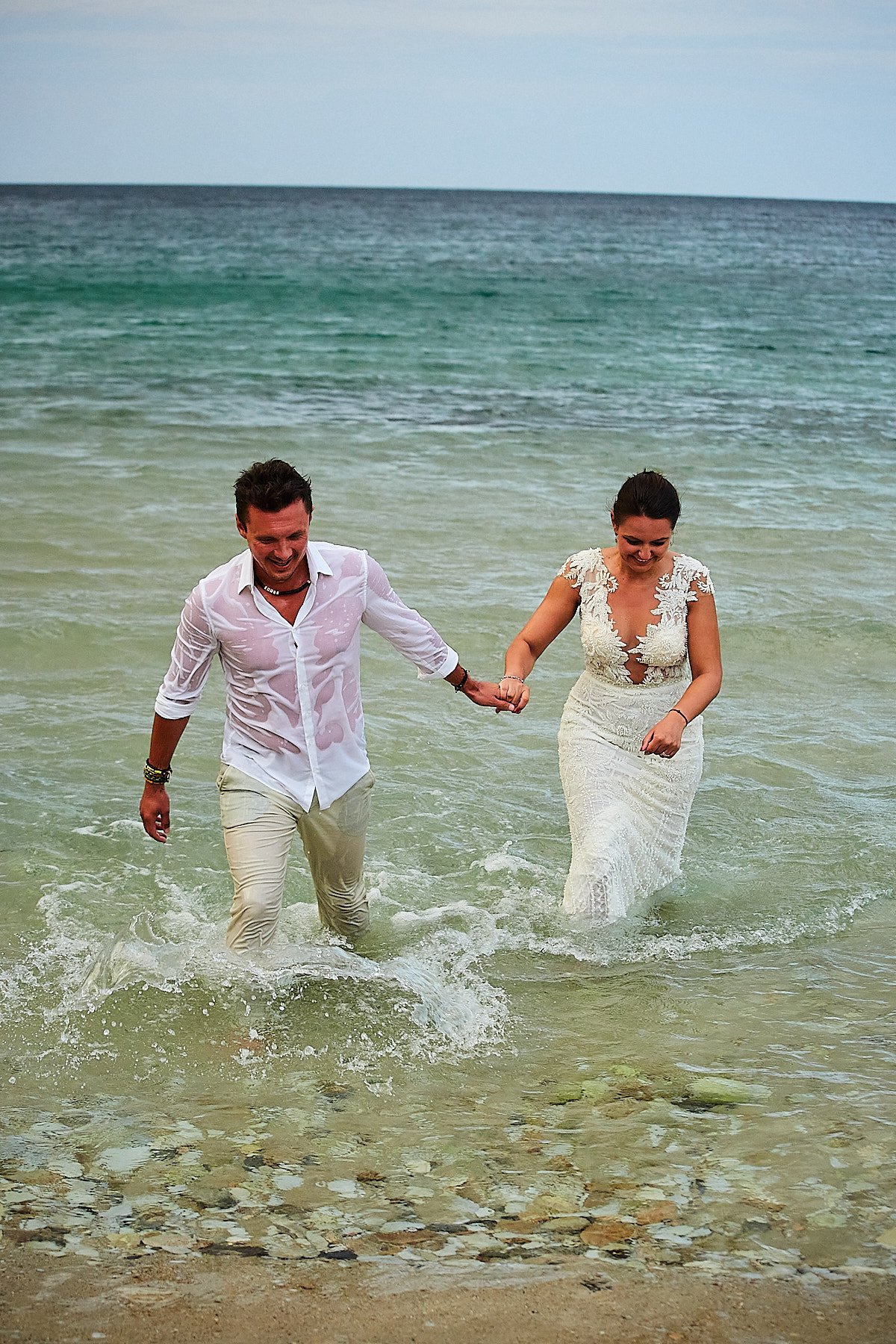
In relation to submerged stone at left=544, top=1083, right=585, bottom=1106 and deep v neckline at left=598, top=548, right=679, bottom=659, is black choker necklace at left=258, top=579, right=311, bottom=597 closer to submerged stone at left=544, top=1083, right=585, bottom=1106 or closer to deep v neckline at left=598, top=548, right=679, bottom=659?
deep v neckline at left=598, top=548, right=679, bottom=659

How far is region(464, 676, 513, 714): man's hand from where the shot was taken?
5176 mm

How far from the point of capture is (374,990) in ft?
17.1

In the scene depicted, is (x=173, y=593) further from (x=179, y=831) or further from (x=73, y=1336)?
(x=73, y=1336)

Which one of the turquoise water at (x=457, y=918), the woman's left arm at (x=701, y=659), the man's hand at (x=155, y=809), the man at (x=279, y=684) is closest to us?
the turquoise water at (x=457, y=918)

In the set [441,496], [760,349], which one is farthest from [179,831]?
[760,349]

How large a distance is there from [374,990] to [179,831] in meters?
2.10

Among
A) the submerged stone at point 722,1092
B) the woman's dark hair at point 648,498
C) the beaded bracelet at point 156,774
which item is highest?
the woman's dark hair at point 648,498

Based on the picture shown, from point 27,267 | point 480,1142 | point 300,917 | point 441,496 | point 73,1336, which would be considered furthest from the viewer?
point 27,267

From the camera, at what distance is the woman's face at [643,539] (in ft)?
17.3

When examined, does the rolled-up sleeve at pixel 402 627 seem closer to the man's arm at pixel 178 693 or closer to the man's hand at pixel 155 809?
the man's arm at pixel 178 693

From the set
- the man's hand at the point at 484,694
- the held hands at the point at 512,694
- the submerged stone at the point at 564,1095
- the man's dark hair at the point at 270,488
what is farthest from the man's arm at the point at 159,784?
the submerged stone at the point at 564,1095

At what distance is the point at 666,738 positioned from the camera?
5164mm

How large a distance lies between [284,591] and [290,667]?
9.7 inches

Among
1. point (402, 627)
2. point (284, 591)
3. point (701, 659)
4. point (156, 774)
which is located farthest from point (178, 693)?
point (701, 659)
